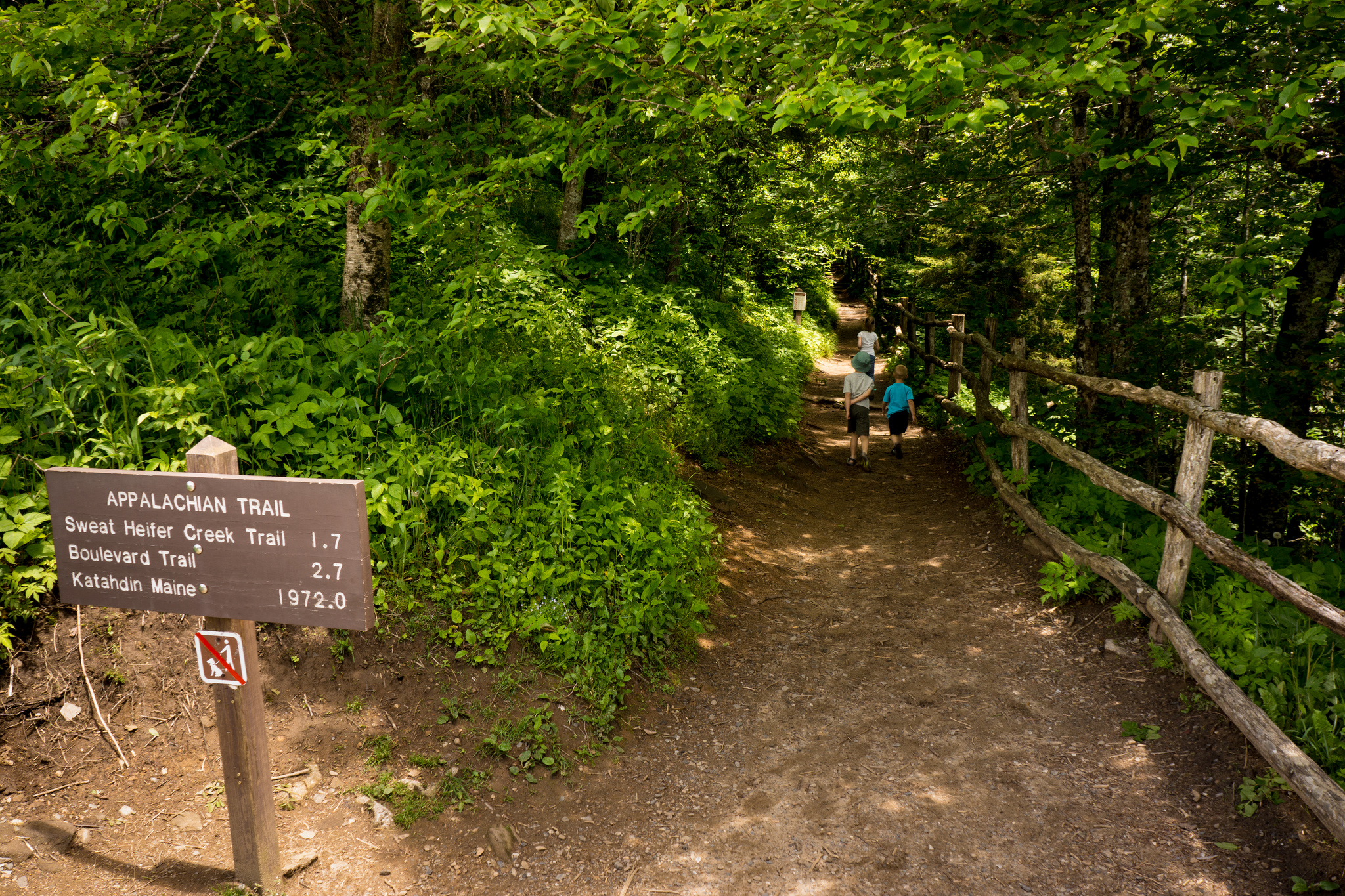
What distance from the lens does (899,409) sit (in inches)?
438

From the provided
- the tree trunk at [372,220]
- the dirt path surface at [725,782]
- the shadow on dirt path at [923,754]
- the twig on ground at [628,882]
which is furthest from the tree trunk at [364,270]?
the twig on ground at [628,882]

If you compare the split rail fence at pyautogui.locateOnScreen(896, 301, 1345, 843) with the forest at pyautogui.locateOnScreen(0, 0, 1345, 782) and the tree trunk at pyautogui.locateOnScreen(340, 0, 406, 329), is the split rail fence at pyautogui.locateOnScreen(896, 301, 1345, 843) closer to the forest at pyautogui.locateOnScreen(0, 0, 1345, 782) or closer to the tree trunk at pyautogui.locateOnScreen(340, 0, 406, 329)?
the forest at pyautogui.locateOnScreen(0, 0, 1345, 782)

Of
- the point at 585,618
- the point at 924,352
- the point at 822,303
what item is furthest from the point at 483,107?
the point at 822,303

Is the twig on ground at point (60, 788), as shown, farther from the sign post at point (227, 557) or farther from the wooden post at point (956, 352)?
the wooden post at point (956, 352)

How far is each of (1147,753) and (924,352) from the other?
12.5m

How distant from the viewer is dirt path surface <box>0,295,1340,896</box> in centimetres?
338

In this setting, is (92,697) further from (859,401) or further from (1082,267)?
(1082,267)

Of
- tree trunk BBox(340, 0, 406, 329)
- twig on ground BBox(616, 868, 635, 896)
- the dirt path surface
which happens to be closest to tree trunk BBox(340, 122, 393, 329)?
tree trunk BBox(340, 0, 406, 329)

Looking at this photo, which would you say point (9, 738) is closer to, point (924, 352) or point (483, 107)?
point (483, 107)

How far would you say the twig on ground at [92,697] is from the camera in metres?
3.62

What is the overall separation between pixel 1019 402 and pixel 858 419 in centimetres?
273

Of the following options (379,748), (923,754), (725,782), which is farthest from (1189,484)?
(379,748)

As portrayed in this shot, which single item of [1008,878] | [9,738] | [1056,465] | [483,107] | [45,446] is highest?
[483,107]

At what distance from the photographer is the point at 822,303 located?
88.8 feet
